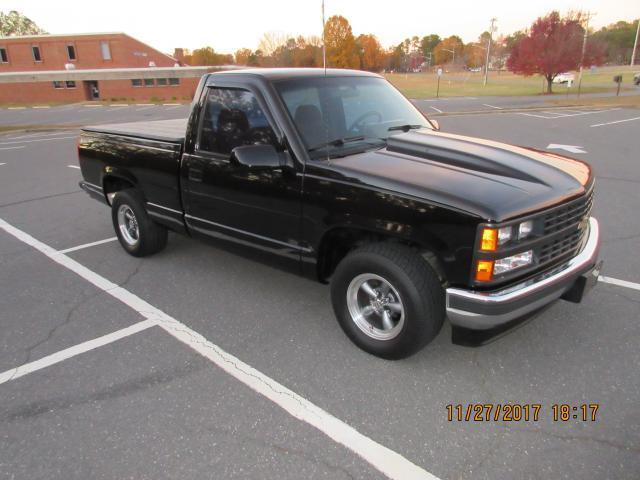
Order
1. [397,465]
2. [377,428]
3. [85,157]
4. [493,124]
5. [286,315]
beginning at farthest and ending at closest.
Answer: [493,124], [85,157], [286,315], [377,428], [397,465]

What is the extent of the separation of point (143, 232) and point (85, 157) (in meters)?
1.40

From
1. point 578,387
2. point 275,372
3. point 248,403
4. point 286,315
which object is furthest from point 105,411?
point 578,387

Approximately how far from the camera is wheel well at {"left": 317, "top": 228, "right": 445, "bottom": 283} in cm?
292

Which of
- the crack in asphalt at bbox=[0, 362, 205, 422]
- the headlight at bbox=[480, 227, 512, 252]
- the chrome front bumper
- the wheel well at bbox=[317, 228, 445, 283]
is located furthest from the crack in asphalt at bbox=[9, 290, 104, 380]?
the headlight at bbox=[480, 227, 512, 252]

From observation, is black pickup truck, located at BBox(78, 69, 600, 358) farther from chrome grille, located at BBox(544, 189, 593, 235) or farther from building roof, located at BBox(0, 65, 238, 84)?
building roof, located at BBox(0, 65, 238, 84)

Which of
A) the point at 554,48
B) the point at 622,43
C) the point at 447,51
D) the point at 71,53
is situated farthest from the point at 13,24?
Result: the point at 622,43

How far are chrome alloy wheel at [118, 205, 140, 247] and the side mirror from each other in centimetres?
242

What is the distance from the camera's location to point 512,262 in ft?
8.87

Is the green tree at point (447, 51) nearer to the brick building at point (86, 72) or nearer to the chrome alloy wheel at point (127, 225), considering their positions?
the brick building at point (86, 72)

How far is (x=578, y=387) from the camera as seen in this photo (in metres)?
2.91

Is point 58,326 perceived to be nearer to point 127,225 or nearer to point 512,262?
point 127,225

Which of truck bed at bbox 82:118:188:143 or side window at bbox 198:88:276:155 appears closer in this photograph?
side window at bbox 198:88:276:155

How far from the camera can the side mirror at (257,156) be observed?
10.5ft

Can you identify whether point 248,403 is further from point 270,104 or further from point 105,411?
point 270,104
